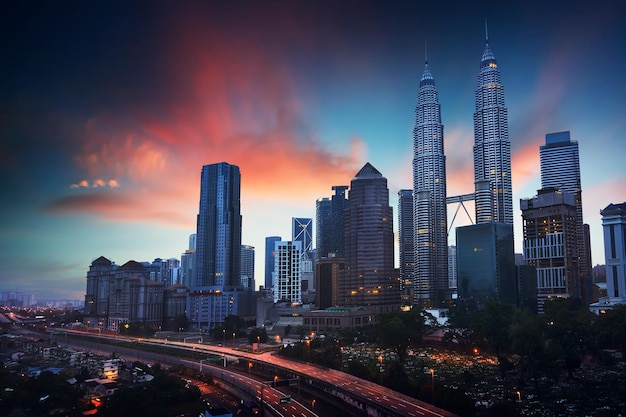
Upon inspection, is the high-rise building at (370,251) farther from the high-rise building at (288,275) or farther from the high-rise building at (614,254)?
the high-rise building at (288,275)

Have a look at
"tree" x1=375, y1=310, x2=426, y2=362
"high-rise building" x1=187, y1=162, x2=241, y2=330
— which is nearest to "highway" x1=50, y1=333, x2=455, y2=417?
"tree" x1=375, y1=310, x2=426, y2=362

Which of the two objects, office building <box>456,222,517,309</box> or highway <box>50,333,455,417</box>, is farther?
office building <box>456,222,517,309</box>

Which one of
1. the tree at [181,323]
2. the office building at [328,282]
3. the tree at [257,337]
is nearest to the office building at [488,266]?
the office building at [328,282]

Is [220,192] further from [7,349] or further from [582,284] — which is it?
[582,284]

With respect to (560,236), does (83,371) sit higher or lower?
lower

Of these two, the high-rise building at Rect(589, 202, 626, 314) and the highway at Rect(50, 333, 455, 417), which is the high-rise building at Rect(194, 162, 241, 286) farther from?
the high-rise building at Rect(589, 202, 626, 314)

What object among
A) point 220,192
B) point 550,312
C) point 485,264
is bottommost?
point 550,312

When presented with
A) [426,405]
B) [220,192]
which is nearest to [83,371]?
[426,405]
